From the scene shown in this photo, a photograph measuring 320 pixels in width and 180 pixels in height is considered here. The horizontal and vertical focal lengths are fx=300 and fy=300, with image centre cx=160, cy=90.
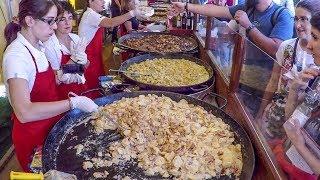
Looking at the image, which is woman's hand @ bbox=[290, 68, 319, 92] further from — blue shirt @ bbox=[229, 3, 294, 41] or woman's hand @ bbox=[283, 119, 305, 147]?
blue shirt @ bbox=[229, 3, 294, 41]

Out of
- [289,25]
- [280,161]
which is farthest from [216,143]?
[289,25]

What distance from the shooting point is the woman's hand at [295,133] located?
4.31ft

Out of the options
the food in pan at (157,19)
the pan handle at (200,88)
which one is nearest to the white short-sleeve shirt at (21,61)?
the pan handle at (200,88)

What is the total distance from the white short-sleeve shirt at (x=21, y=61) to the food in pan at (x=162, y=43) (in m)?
1.80

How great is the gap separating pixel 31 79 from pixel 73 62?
0.78m

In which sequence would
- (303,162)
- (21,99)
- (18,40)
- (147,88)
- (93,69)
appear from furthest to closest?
(93,69) → (147,88) → (18,40) → (21,99) → (303,162)

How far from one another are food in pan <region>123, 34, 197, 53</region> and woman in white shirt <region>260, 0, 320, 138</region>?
164 centimetres

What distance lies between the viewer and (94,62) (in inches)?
148

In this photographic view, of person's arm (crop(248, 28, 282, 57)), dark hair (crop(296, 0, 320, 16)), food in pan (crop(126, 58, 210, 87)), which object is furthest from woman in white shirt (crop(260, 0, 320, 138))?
food in pan (crop(126, 58, 210, 87))

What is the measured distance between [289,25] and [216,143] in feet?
5.78

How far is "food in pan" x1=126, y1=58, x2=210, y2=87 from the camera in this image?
291 cm

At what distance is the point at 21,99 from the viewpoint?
1.89 m

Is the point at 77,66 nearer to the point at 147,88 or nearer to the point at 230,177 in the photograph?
the point at 147,88

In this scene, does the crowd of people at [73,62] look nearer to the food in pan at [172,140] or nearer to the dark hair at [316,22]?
the dark hair at [316,22]
